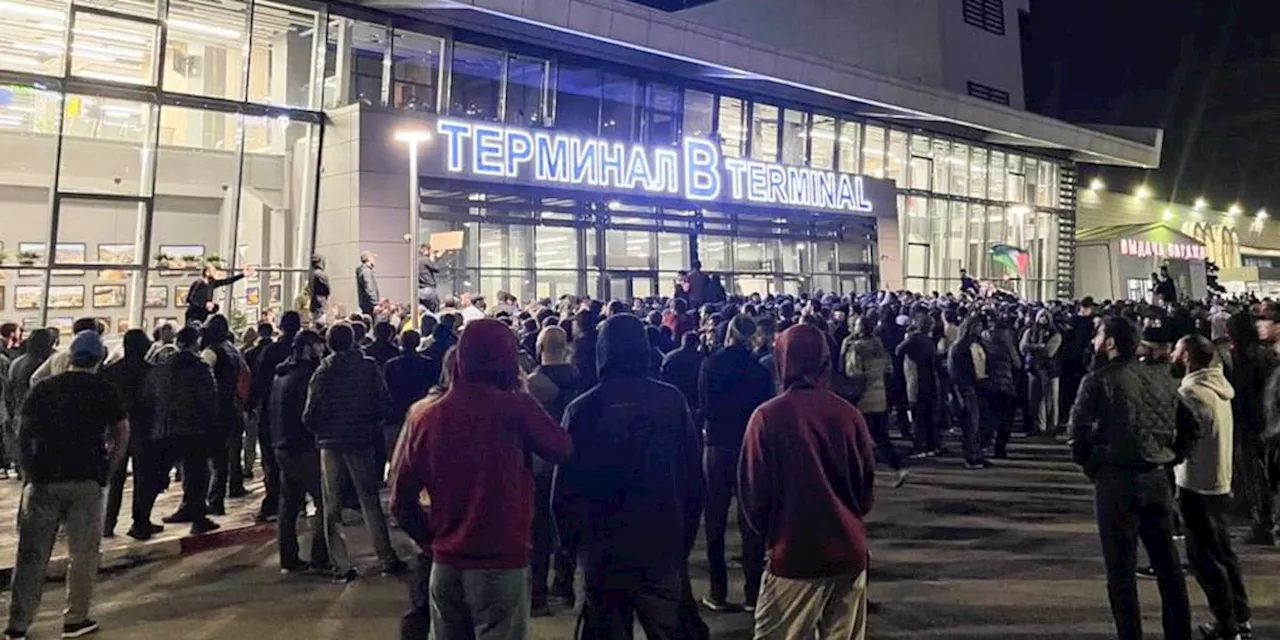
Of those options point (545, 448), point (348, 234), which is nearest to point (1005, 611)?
point (545, 448)

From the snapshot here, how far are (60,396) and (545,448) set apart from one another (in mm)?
3882

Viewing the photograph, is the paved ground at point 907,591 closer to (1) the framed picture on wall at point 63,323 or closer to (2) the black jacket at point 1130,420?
(2) the black jacket at point 1130,420

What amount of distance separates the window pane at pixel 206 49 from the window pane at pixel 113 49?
372 mm

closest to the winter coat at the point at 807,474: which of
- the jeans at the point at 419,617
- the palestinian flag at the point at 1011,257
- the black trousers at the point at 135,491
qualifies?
the jeans at the point at 419,617

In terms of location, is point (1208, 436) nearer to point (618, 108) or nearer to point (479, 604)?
point (479, 604)

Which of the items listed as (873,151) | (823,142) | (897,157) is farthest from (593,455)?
(897,157)

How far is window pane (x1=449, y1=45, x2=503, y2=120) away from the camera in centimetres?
2145

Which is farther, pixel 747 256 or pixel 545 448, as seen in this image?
pixel 747 256

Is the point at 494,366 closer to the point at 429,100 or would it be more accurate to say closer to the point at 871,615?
the point at 871,615

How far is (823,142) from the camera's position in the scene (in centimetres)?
3109

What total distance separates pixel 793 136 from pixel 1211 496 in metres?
25.5

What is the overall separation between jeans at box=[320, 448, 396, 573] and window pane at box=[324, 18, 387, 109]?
1363 cm

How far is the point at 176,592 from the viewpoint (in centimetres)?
721

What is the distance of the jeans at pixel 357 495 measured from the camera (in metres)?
7.20
